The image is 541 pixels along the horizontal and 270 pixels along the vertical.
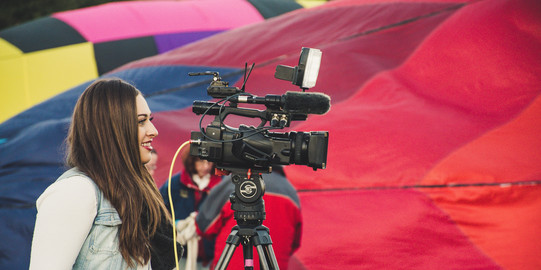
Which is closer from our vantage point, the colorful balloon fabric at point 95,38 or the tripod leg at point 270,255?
the tripod leg at point 270,255

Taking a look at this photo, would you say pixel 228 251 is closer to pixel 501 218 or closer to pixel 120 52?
pixel 501 218

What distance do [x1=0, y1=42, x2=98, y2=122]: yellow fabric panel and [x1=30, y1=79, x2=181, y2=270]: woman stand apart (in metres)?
4.20

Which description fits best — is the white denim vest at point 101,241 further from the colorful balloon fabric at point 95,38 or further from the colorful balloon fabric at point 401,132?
the colorful balloon fabric at point 95,38

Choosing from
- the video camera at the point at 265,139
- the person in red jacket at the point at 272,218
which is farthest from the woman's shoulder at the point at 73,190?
the person in red jacket at the point at 272,218

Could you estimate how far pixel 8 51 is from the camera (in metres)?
5.52

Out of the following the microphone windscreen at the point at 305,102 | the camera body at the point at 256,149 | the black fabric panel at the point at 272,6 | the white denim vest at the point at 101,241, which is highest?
the black fabric panel at the point at 272,6

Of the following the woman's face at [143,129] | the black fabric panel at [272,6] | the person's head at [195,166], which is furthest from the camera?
the black fabric panel at [272,6]

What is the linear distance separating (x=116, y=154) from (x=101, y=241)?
0.21 m

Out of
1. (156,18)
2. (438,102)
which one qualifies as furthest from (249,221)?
(156,18)

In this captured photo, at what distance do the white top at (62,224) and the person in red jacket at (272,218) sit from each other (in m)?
0.89

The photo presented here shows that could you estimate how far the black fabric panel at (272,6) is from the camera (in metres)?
6.61

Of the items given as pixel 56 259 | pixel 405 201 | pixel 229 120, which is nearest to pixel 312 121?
pixel 229 120

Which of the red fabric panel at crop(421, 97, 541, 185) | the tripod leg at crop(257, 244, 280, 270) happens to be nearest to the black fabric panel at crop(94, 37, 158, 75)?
the red fabric panel at crop(421, 97, 541, 185)

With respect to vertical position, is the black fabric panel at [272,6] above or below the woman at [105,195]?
above
